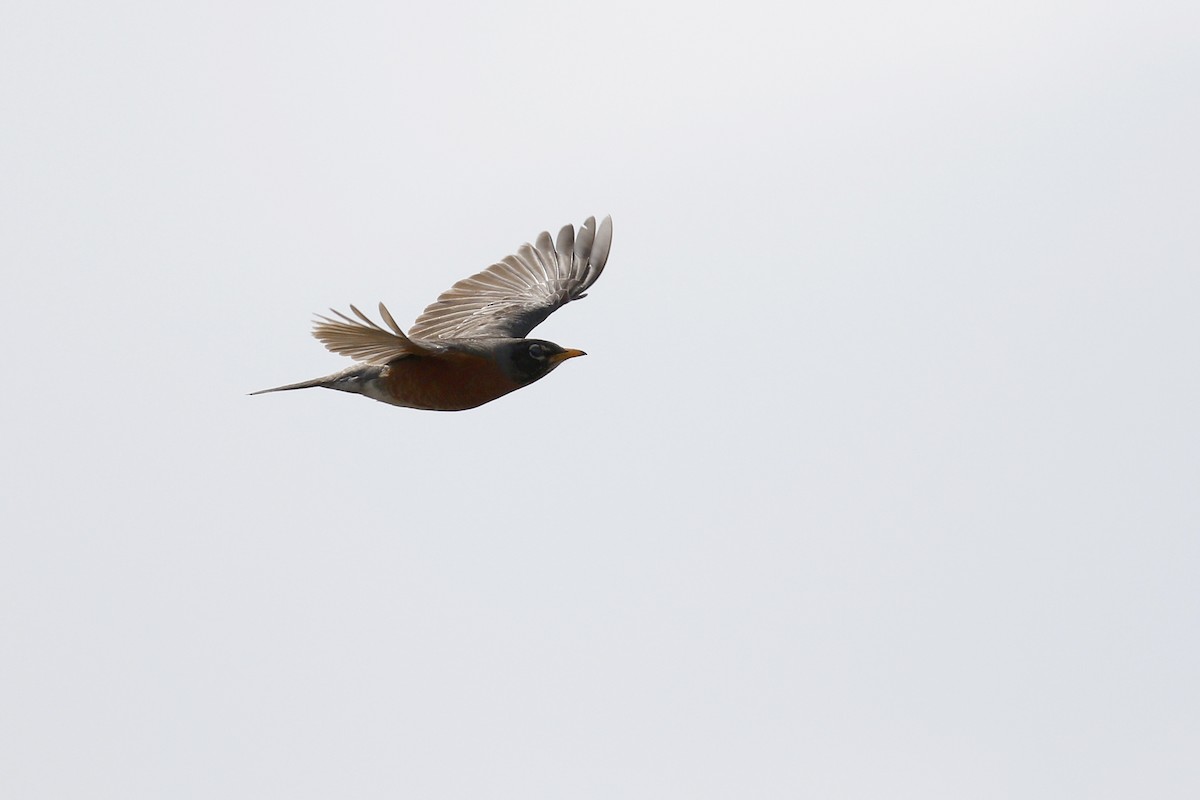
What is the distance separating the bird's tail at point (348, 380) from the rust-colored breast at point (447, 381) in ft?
1.22

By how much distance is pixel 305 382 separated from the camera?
19.5 m

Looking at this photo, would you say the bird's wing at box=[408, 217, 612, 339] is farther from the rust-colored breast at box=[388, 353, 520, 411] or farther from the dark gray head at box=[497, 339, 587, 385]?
the rust-colored breast at box=[388, 353, 520, 411]

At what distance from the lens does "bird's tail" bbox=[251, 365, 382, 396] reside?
62.8 ft

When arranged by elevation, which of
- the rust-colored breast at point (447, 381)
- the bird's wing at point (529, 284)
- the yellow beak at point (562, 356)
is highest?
the bird's wing at point (529, 284)

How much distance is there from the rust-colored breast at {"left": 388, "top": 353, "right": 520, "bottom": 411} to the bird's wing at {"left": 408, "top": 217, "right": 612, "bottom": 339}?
10.4 feet

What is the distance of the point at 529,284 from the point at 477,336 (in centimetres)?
369

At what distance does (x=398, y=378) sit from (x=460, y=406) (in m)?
0.78

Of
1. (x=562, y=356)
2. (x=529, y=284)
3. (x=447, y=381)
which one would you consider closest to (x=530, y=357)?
(x=562, y=356)

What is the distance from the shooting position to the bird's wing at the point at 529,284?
73.7 ft

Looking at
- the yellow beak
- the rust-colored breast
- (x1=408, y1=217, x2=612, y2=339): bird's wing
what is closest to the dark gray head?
the yellow beak

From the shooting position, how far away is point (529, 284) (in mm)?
23719

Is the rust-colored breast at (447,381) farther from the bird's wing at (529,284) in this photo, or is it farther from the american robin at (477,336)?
the bird's wing at (529,284)

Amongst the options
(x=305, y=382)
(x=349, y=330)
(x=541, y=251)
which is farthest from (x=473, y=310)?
(x=349, y=330)

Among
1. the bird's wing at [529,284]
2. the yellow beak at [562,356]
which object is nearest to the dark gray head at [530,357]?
the yellow beak at [562,356]
